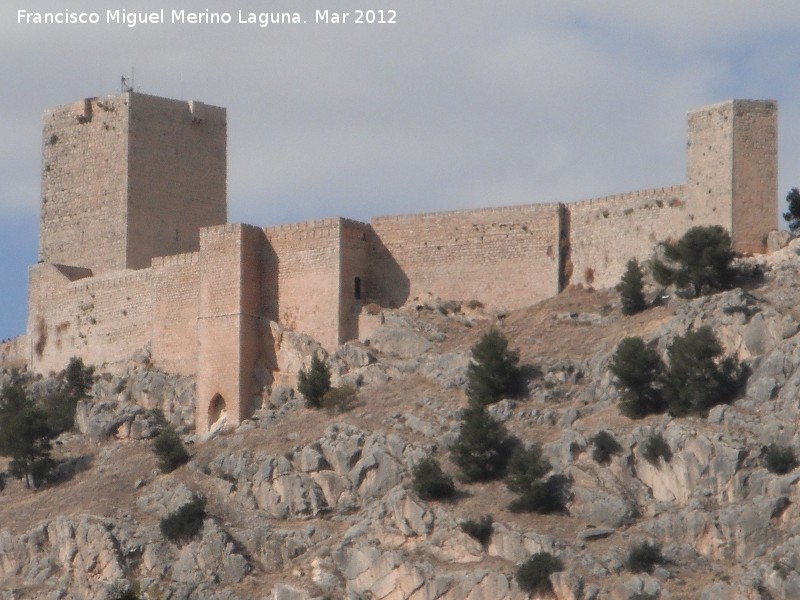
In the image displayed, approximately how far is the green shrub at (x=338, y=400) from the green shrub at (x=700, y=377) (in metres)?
6.97

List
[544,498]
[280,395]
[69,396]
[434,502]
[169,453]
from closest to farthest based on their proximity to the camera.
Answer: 1. [544,498]
2. [434,502]
3. [169,453]
4. [280,395]
5. [69,396]

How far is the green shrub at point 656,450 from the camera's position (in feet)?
145

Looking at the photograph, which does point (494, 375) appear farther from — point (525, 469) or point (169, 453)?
point (169, 453)

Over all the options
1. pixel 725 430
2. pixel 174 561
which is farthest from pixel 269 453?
pixel 725 430

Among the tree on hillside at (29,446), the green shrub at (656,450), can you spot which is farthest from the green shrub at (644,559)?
the tree on hillside at (29,446)

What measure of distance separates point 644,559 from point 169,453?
38.1ft

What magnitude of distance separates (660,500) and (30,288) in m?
20.3

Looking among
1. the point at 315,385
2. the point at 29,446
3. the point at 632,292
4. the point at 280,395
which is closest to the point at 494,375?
the point at 632,292

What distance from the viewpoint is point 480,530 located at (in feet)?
145

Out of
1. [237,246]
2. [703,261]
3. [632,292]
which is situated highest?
[237,246]

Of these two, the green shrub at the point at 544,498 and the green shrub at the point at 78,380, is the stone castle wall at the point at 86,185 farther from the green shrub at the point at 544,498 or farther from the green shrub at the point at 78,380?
the green shrub at the point at 544,498

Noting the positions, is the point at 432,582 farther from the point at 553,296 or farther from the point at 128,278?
the point at 128,278

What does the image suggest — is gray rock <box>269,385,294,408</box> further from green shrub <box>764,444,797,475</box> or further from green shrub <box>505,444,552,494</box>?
green shrub <box>764,444,797,475</box>

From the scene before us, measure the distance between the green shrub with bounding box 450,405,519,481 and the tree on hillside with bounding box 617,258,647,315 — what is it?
429 cm
